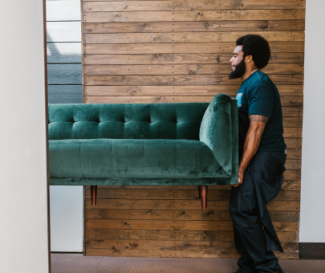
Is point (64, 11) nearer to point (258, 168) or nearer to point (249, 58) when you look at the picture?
point (249, 58)

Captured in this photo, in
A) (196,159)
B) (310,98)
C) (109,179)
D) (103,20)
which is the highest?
(103,20)

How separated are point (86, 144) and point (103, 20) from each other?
1.20 meters

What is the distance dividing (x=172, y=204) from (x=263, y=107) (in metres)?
1.04

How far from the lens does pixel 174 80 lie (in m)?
2.13

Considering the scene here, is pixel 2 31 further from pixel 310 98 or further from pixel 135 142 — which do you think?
pixel 310 98

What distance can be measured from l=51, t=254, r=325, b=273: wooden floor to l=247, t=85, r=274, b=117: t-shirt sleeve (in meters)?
1.14

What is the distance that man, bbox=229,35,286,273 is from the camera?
5.24 feet

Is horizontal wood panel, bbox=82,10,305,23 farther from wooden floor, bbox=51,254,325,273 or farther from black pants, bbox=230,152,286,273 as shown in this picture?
wooden floor, bbox=51,254,325,273

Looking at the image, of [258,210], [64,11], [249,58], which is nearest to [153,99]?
[249,58]

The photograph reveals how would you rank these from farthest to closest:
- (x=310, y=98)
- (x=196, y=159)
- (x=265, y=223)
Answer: (x=310, y=98) → (x=265, y=223) → (x=196, y=159)

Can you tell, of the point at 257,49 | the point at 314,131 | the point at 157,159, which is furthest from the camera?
the point at 314,131

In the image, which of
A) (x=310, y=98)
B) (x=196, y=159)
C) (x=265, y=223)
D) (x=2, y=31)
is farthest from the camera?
(x=310, y=98)

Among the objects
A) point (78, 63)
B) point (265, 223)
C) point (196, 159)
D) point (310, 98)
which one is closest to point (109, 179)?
point (196, 159)

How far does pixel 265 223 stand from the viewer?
65.2 inches
